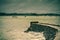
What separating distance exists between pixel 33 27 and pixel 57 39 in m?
14.2

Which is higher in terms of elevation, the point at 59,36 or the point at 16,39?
the point at 59,36

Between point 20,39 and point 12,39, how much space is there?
1.14 m

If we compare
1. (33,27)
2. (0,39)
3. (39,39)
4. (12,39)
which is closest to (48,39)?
(39,39)

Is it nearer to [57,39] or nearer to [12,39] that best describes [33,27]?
[12,39]

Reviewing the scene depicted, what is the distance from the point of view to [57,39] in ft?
36.5

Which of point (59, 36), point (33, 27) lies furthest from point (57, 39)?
point (33, 27)

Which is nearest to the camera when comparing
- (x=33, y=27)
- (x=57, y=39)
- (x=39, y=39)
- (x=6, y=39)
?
(x=57, y=39)

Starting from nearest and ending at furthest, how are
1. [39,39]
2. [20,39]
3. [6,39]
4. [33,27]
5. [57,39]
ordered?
[57,39] < [39,39] < [20,39] < [6,39] < [33,27]

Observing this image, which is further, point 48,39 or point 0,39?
point 0,39

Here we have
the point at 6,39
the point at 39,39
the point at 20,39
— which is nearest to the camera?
the point at 39,39

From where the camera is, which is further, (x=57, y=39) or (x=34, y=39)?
(x=34, y=39)

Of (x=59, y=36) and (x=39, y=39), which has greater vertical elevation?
(x=59, y=36)

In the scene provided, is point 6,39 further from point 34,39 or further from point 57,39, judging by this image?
point 57,39

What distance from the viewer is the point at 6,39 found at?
58.7 feet
